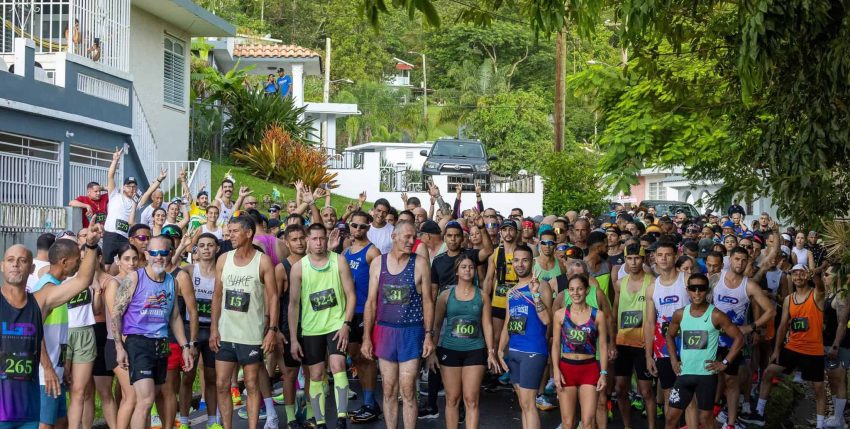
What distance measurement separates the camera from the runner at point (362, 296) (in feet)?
35.3

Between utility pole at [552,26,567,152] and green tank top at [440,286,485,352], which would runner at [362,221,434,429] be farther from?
utility pole at [552,26,567,152]

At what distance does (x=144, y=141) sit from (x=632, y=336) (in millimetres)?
14279

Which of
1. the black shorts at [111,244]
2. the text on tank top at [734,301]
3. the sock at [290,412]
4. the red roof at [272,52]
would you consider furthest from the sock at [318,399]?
the red roof at [272,52]

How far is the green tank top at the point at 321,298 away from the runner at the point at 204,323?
88 centimetres

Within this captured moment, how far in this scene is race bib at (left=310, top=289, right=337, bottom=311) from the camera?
9992mm

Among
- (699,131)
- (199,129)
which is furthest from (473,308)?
(199,129)

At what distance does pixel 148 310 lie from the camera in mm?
9031

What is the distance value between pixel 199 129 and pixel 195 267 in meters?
18.7

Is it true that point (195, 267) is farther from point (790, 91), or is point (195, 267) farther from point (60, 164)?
point (60, 164)

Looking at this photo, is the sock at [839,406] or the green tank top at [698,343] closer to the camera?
the green tank top at [698,343]

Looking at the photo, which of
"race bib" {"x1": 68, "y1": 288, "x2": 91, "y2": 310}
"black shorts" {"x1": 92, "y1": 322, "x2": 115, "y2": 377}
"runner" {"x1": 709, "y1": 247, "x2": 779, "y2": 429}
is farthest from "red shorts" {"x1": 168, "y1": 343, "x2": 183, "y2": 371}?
"runner" {"x1": 709, "y1": 247, "x2": 779, "y2": 429}

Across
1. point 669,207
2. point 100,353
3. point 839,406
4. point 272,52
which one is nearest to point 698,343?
point 839,406

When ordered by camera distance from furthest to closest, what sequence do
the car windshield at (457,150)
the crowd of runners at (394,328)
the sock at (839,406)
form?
the car windshield at (457,150) → the sock at (839,406) → the crowd of runners at (394,328)

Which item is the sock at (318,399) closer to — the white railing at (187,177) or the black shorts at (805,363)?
the black shorts at (805,363)
